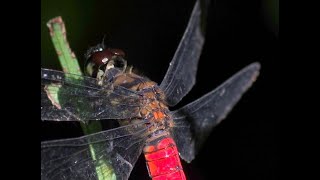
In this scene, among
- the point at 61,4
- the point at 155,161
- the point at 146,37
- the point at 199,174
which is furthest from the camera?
the point at 146,37

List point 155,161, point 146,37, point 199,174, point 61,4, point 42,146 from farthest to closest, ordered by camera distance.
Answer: point 146,37 → point 199,174 → point 61,4 → point 155,161 → point 42,146

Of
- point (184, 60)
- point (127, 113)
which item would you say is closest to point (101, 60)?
point (127, 113)

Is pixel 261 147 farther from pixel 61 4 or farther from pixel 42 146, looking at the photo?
pixel 42 146

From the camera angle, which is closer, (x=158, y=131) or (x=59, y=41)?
(x=59, y=41)

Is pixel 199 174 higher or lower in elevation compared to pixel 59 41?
lower

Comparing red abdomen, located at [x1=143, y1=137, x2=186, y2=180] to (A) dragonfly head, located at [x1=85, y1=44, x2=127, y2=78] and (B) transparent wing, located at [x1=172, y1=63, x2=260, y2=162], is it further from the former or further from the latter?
(A) dragonfly head, located at [x1=85, y1=44, x2=127, y2=78]

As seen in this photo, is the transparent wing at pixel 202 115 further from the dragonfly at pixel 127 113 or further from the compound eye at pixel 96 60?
the compound eye at pixel 96 60

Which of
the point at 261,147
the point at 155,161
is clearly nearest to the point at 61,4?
the point at 155,161

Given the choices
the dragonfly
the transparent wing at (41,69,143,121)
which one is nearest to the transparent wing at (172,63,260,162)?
the dragonfly
